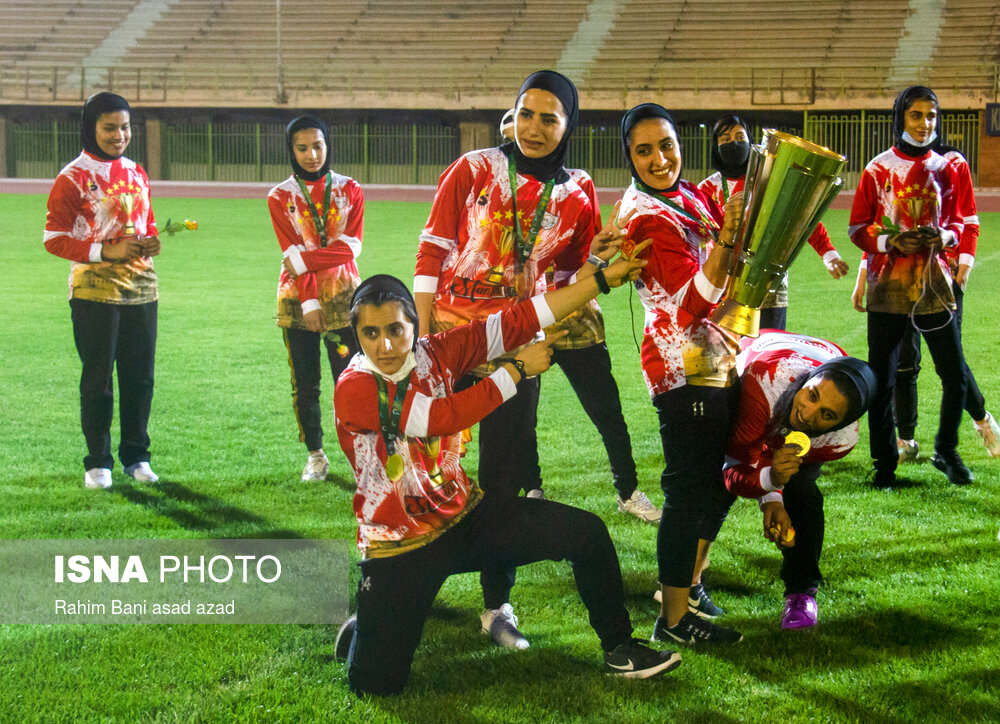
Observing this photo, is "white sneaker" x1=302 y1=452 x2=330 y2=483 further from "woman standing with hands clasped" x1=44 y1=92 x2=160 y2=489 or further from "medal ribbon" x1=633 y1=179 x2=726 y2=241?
"medal ribbon" x1=633 y1=179 x2=726 y2=241

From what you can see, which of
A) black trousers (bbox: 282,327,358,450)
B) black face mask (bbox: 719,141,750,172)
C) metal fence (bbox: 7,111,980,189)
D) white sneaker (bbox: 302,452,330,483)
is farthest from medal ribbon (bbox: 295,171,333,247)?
metal fence (bbox: 7,111,980,189)

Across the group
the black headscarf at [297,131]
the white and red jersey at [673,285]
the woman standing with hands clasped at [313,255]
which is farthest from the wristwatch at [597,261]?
the black headscarf at [297,131]

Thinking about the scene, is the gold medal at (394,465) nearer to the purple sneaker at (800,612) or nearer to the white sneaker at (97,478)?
the purple sneaker at (800,612)

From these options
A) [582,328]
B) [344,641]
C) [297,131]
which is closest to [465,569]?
[344,641]

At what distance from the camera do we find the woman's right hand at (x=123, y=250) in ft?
17.6

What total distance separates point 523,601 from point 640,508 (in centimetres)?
120

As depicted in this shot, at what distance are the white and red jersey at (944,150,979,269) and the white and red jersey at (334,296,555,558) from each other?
300 cm

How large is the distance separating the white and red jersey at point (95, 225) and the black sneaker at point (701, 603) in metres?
3.20

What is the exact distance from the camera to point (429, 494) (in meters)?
3.25

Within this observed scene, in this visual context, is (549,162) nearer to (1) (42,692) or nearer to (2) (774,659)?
(2) (774,659)

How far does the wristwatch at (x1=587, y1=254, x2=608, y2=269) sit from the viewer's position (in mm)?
3213

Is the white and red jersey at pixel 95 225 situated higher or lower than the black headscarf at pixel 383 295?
higher

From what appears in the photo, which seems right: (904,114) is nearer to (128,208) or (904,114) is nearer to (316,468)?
(316,468)

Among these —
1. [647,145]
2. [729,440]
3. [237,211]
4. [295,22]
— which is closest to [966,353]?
[729,440]
